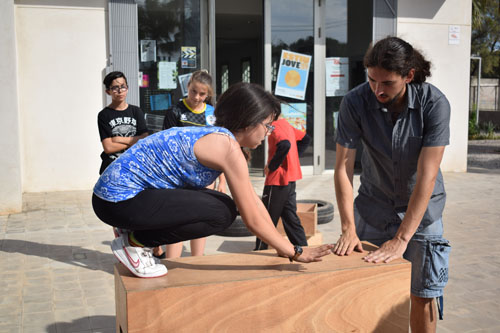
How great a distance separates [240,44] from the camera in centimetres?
1623

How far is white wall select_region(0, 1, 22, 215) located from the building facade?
0.01 m

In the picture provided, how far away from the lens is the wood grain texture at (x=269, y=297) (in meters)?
2.45

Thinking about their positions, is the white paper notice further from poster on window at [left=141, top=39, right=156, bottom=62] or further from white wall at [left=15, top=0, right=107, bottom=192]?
white wall at [left=15, top=0, right=107, bottom=192]

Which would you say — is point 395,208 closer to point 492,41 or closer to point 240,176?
point 240,176

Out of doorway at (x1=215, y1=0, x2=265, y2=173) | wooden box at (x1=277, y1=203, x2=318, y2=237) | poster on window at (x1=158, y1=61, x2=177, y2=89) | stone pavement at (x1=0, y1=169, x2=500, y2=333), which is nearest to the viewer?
stone pavement at (x1=0, y1=169, x2=500, y2=333)

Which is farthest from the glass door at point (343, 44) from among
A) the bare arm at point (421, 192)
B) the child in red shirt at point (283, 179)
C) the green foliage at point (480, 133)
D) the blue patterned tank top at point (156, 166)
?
the green foliage at point (480, 133)

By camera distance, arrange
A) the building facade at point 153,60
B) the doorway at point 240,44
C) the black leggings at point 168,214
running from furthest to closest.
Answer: the doorway at point 240,44 < the building facade at point 153,60 < the black leggings at point 168,214

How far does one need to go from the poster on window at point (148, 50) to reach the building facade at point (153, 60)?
0.02 metres

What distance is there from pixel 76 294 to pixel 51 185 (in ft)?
16.2

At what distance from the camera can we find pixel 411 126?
281 cm

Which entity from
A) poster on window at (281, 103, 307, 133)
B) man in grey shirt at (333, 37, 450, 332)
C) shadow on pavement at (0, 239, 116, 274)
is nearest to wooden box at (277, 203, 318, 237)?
shadow on pavement at (0, 239, 116, 274)

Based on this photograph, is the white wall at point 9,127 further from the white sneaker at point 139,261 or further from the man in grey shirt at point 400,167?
the man in grey shirt at point 400,167

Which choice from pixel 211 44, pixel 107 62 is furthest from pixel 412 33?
pixel 107 62

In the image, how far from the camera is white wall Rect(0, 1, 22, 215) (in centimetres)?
737
